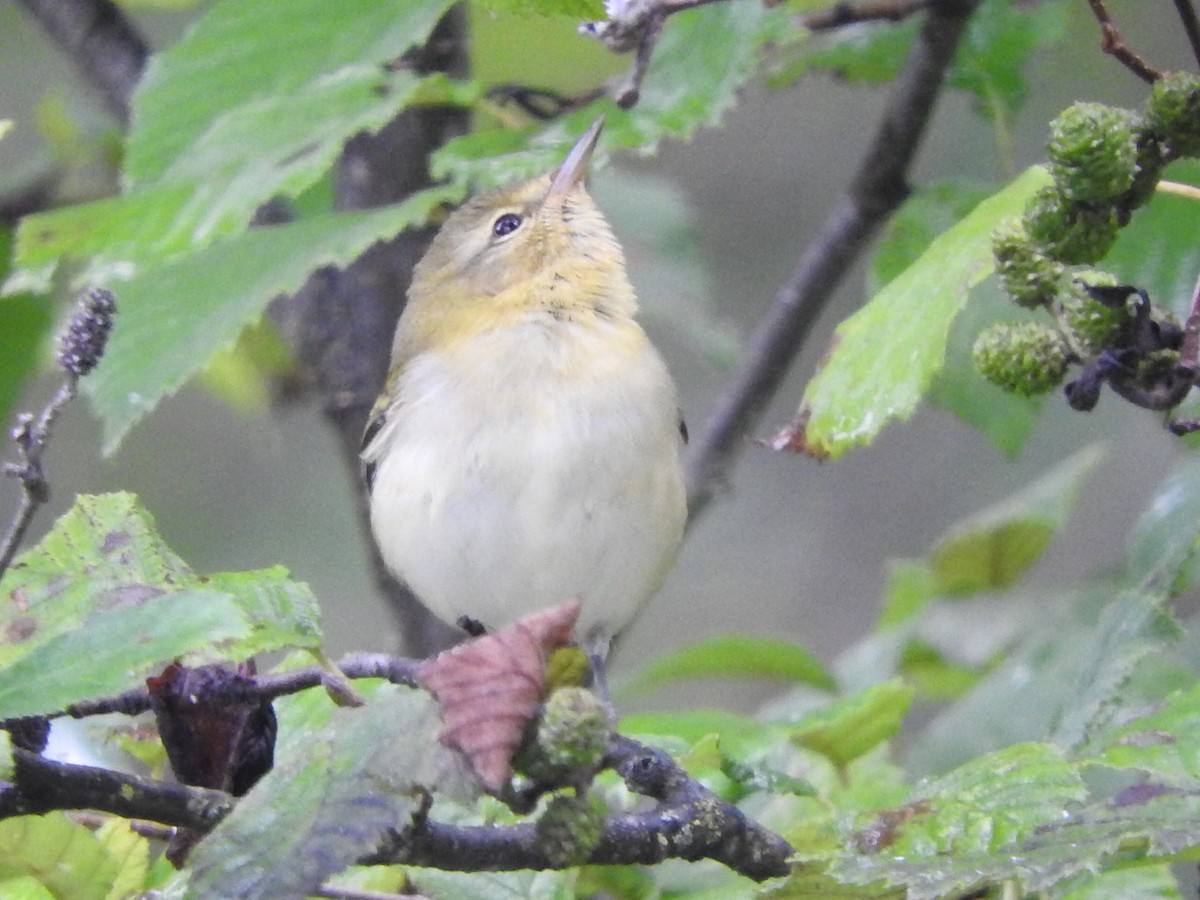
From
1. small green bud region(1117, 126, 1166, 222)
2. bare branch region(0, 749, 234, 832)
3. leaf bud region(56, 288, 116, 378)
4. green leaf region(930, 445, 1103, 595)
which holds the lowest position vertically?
green leaf region(930, 445, 1103, 595)

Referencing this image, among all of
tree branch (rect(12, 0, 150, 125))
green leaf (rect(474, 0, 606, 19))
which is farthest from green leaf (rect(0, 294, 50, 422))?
green leaf (rect(474, 0, 606, 19))

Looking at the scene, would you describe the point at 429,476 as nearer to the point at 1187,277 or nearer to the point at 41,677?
the point at 1187,277

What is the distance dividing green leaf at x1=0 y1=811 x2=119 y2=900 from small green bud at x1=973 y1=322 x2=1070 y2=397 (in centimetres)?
121

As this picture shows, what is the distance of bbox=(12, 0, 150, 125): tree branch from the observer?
4.05 meters

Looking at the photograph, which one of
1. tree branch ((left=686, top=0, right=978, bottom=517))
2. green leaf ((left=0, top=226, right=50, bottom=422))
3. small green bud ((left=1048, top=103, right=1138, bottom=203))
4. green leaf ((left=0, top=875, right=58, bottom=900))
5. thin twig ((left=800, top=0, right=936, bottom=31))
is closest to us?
small green bud ((left=1048, top=103, right=1138, bottom=203))

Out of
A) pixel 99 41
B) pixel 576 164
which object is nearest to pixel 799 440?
pixel 576 164

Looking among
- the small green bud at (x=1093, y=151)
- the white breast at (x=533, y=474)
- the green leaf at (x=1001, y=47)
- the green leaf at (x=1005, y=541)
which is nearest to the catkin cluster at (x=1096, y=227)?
the small green bud at (x=1093, y=151)

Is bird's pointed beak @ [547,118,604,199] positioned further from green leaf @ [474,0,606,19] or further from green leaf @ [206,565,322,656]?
green leaf @ [206,565,322,656]

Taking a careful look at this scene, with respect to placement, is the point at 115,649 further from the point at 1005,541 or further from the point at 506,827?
the point at 1005,541

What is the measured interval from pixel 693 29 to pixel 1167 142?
144 centimetres

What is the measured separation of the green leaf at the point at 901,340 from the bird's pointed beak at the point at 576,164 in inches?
32.0

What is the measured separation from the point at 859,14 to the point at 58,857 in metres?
2.27

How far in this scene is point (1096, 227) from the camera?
184cm

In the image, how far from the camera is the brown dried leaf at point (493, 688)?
1452 millimetres
